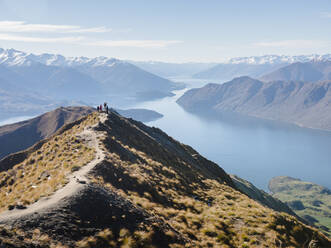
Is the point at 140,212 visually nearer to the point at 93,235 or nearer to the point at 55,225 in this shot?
the point at 93,235

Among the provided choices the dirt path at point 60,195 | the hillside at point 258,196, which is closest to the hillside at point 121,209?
the dirt path at point 60,195

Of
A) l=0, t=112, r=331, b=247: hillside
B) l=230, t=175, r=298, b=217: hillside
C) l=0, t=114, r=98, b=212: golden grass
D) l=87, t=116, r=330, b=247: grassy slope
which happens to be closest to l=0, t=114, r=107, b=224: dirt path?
l=0, t=112, r=331, b=247: hillside

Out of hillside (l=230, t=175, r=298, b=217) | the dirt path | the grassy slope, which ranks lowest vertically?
hillside (l=230, t=175, r=298, b=217)

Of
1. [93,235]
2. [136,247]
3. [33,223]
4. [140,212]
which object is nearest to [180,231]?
[140,212]

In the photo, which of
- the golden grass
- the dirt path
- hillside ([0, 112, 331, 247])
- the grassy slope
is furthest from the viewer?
the golden grass

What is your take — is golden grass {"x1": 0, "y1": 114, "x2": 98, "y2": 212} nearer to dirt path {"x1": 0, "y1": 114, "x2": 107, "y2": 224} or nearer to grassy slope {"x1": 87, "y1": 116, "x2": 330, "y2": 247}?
dirt path {"x1": 0, "y1": 114, "x2": 107, "y2": 224}

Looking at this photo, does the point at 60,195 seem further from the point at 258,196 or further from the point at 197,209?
the point at 258,196
